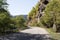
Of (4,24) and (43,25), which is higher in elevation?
(4,24)

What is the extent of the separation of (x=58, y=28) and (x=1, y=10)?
13821 millimetres

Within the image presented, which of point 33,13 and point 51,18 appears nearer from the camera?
point 51,18

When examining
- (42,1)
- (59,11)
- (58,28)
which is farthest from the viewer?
(42,1)

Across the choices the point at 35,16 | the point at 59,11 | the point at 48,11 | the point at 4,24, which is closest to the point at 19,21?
the point at 48,11

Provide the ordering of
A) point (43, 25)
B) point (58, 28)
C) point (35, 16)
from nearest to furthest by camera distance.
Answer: point (58, 28) < point (43, 25) < point (35, 16)

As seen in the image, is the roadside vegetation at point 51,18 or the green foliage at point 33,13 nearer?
the roadside vegetation at point 51,18

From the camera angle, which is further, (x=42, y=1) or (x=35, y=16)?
(x=35, y=16)

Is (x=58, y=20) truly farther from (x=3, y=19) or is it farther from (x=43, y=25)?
(x=43, y=25)

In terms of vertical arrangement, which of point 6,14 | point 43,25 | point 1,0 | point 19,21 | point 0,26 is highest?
point 1,0

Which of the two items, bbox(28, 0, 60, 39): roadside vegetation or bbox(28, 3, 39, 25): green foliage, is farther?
bbox(28, 3, 39, 25): green foliage

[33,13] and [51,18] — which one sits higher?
[51,18]

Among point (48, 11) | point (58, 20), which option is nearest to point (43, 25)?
point (48, 11)

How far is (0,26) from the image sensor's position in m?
33.1

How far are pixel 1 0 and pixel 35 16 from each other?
2040 inches
